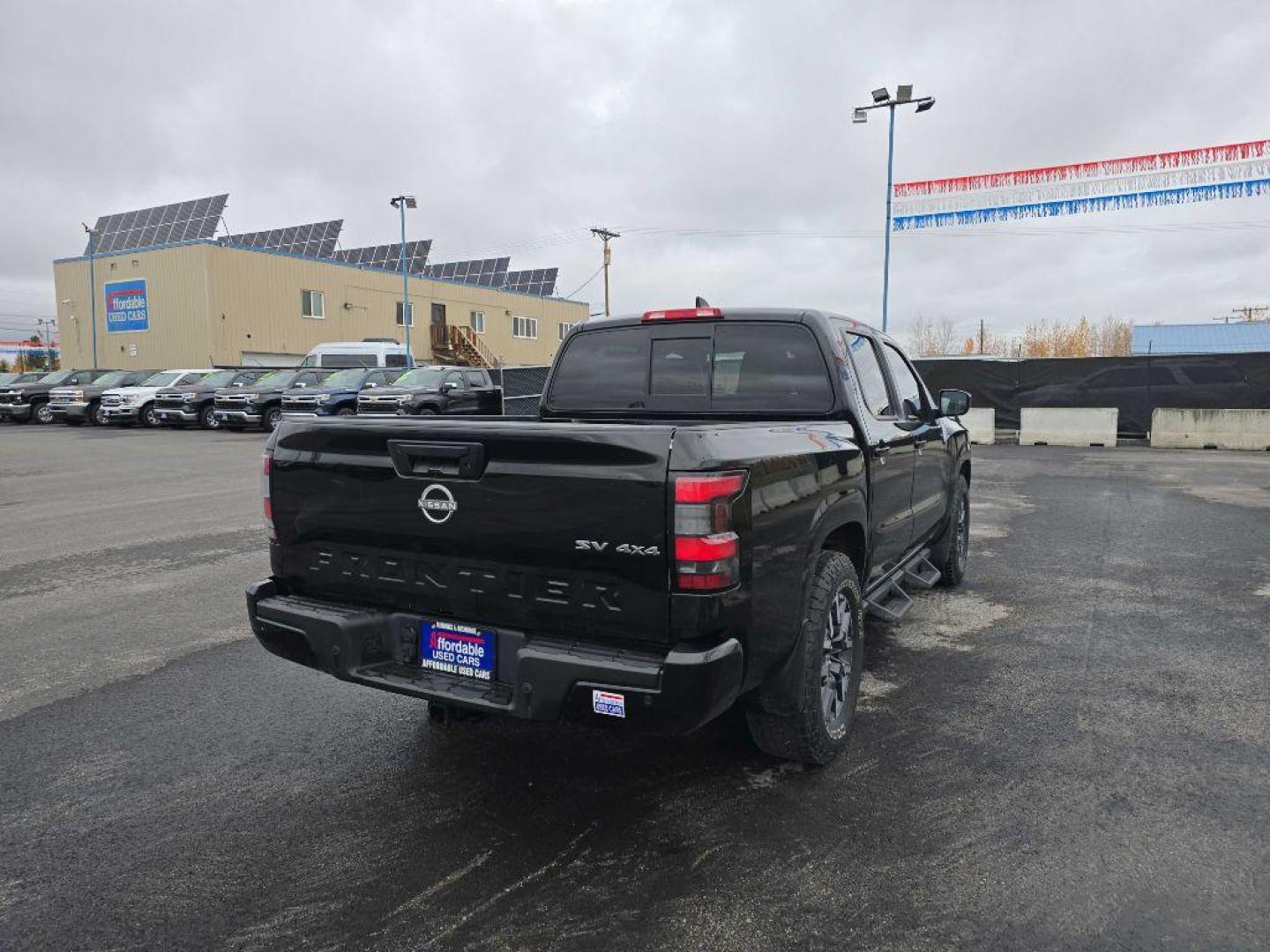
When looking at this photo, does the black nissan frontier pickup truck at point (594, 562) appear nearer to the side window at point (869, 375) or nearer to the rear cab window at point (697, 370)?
the rear cab window at point (697, 370)

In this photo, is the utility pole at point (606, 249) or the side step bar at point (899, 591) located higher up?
the utility pole at point (606, 249)

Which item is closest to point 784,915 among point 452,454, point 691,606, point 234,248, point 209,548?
point 691,606

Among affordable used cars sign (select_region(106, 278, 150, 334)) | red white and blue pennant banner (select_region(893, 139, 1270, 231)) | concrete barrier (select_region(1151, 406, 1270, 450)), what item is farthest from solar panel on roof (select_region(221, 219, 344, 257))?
concrete barrier (select_region(1151, 406, 1270, 450))

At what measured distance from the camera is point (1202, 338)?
68.4 m

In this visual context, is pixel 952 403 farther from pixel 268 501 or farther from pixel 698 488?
pixel 268 501

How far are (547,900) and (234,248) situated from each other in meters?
39.7

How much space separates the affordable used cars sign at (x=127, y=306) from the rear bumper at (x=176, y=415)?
15665 mm

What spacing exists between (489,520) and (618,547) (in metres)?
0.47

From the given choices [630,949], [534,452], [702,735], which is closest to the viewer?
[630,949]

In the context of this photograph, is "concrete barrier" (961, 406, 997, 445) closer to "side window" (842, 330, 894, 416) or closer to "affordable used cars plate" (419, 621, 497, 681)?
"side window" (842, 330, 894, 416)

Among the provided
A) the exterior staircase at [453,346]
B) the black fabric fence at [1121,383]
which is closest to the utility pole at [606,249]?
the exterior staircase at [453,346]

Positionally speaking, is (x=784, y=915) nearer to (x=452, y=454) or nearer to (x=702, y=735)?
(x=702, y=735)

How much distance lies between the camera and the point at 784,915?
2.50 meters

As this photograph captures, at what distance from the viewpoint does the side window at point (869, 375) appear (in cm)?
424
